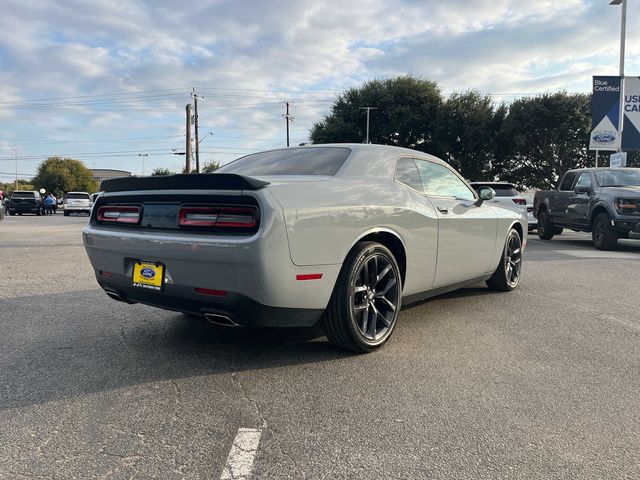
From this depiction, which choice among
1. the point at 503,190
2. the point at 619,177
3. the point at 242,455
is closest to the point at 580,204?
the point at 619,177

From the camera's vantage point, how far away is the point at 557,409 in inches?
110

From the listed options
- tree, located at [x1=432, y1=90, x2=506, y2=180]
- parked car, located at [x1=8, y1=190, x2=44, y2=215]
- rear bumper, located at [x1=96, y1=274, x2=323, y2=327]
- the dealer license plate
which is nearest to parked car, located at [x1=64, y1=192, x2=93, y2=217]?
parked car, located at [x1=8, y1=190, x2=44, y2=215]

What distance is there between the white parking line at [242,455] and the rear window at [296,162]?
197 cm

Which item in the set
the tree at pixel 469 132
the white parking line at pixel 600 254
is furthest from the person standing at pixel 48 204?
the white parking line at pixel 600 254

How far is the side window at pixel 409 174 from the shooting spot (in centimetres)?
423

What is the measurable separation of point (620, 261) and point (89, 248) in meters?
8.59

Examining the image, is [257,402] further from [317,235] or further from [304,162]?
[304,162]

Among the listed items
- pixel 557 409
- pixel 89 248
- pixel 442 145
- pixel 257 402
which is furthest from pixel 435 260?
pixel 442 145

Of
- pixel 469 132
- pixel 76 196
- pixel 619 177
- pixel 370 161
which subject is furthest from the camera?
pixel 469 132

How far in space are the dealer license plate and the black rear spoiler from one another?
519mm

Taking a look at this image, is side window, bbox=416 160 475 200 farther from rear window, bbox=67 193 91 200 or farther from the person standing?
the person standing

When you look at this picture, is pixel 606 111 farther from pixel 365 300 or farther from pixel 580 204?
pixel 365 300

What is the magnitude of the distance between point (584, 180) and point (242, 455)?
1161 cm

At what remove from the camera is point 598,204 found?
1084 cm
